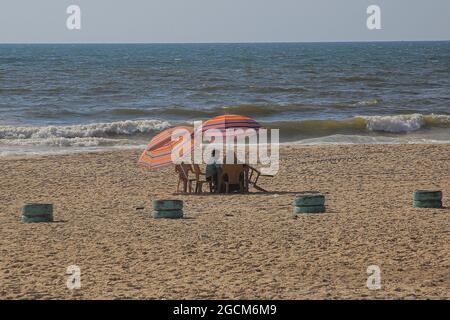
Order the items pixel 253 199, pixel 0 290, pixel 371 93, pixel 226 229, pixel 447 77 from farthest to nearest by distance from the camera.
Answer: pixel 447 77 → pixel 371 93 → pixel 253 199 → pixel 226 229 → pixel 0 290

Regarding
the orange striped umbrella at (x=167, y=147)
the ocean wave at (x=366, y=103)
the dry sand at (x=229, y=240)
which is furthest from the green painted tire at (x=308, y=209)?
the ocean wave at (x=366, y=103)

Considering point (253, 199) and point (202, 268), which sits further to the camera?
point (253, 199)

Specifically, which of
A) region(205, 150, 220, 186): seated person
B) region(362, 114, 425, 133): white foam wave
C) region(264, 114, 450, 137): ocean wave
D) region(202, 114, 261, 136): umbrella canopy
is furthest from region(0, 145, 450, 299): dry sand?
region(362, 114, 425, 133): white foam wave

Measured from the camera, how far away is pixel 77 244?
11383 mm

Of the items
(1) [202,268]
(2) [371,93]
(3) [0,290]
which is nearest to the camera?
(3) [0,290]

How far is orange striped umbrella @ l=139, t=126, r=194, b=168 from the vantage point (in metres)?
15.7

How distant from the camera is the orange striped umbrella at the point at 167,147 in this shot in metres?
15.7

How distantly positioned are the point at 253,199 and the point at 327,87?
3413 cm

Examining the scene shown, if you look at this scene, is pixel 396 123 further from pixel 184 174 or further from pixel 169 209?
pixel 169 209

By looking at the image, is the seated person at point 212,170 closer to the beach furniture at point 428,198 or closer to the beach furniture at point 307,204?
the beach furniture at point 307,204
